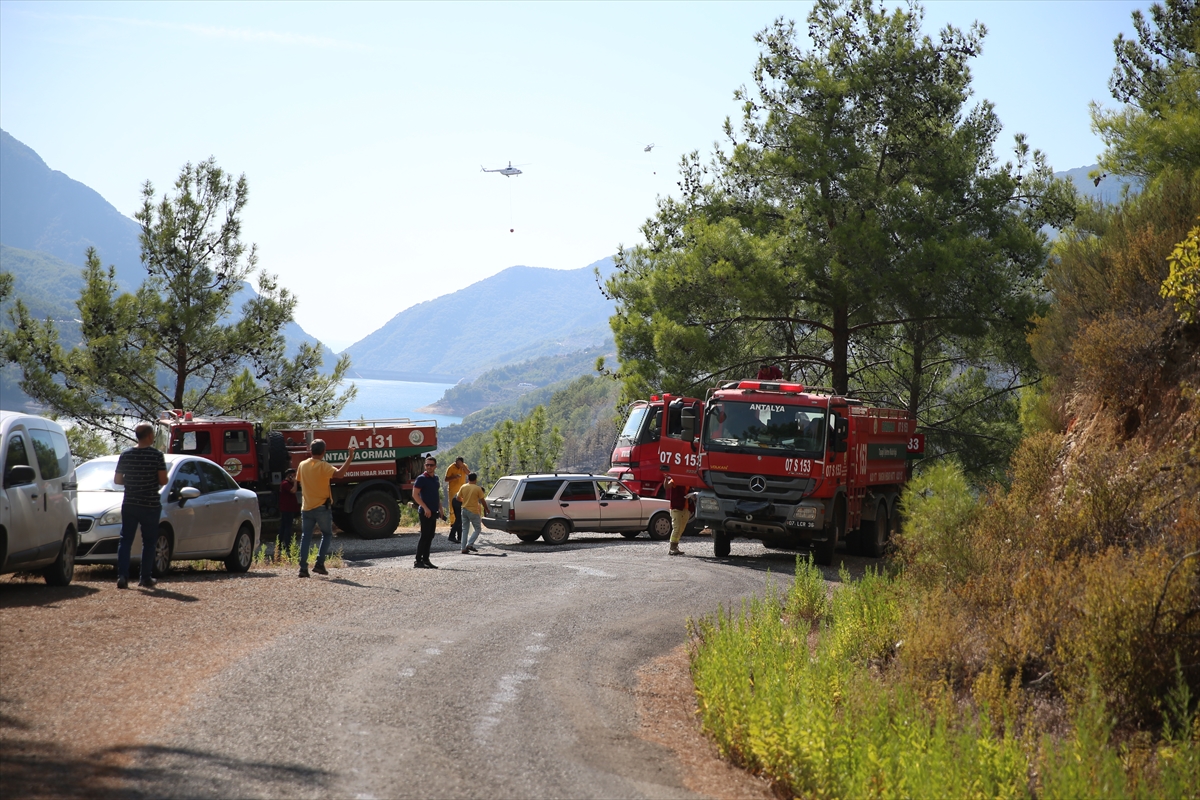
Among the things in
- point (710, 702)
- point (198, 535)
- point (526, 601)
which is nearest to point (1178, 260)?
point (710, 702)

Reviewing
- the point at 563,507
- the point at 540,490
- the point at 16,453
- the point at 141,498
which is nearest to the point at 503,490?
the point at 540,490

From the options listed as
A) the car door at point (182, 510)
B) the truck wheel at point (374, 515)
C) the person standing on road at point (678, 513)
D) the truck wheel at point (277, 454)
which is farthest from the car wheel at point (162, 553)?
the truck wheel at point (374, 515)

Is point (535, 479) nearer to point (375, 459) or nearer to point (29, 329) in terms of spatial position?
point (375, 459)

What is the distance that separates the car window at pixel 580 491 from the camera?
23.9 metres

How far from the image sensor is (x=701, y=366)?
27984mm

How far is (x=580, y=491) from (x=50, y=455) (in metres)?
14.3

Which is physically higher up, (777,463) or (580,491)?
(777,463)

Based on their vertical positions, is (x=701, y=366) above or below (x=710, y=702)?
above

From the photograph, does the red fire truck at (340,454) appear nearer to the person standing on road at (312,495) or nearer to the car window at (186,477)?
the car window at (186,477)

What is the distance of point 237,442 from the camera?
22.9 meters

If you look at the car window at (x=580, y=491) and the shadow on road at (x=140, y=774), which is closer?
the shadow on road at (x=140, y=774)

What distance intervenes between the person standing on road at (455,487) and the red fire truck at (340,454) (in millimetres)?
1405

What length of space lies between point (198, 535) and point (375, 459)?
35.8ft

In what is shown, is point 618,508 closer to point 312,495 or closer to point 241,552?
point 241,552
